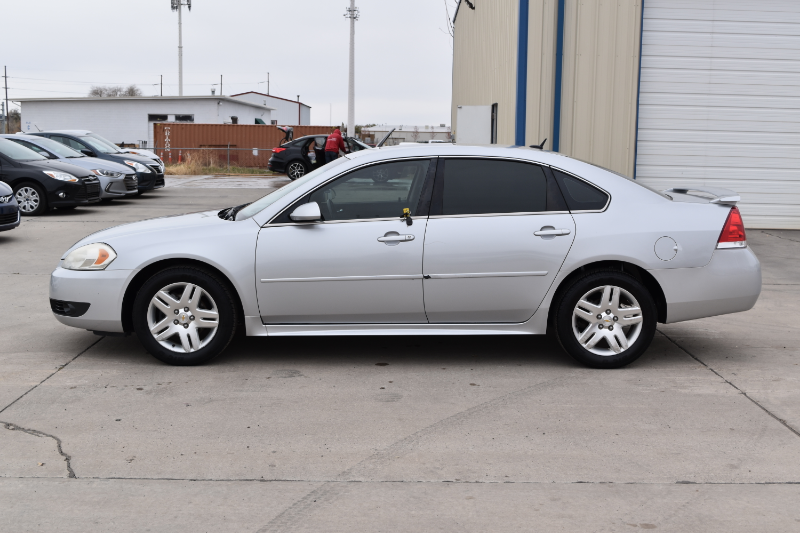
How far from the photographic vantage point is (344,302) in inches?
224

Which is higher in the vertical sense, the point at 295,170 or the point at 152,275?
the point at 295,170

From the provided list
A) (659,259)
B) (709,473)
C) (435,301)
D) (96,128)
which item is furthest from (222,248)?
(96,128)

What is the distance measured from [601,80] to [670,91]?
1.27m

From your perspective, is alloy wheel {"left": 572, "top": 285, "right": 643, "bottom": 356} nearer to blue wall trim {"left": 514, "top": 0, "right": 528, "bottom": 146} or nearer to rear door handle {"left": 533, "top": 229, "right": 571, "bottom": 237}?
rear door handle {"left": 533, "top": 229, "right": 571, "bottom": 237}

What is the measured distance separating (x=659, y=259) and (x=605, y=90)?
25.9ft

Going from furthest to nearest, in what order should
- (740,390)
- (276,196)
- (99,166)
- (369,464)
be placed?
1. (99,166)
2. (276,196)
3. (740,390)
4. (369,464)

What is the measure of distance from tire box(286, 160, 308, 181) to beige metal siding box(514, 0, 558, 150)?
15.5 meters

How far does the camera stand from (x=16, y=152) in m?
16.4

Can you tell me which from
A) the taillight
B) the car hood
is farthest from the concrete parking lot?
the car hood

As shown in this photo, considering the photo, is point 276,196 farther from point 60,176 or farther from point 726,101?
point 60,176

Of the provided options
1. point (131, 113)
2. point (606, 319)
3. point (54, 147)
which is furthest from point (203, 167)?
point (606, 319)

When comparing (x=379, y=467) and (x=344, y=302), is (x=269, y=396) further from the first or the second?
(x=379, y=467)

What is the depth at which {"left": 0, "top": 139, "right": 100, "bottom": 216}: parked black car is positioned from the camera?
52.2 feet

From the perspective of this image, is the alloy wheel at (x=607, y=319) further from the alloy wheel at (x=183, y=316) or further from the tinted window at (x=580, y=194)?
the alloy wheel at (x=183, y=316)
